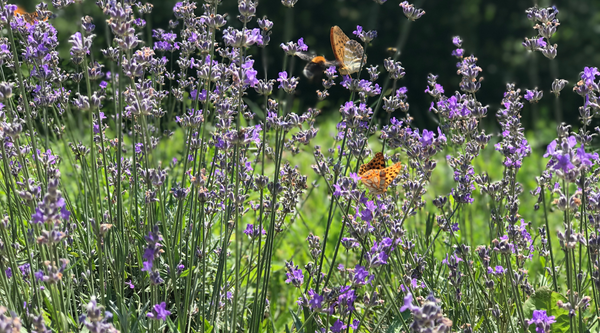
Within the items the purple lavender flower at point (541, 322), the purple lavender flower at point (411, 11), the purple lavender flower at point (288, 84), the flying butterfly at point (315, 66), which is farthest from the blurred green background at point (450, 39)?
the purple lavender flower at point (541, 322)

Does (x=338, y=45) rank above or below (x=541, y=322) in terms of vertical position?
above

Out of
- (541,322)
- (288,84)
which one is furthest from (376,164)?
(541,322)

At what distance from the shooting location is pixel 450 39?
32.9 ft

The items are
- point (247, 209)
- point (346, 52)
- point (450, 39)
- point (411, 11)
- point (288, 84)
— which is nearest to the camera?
point (288, 84)

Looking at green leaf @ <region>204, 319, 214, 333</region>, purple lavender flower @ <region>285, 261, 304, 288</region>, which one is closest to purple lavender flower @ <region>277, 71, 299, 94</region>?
purple lavender flower @ <region>285, 261, 304, 288</region>

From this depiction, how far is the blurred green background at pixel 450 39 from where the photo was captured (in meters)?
9.62

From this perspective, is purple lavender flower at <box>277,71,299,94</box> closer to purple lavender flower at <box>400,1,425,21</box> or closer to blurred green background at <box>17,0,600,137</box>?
purple lavender flower at <box>400,1,425,21</box>

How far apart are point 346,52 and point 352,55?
32 mm

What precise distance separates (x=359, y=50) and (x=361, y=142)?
0.57 metres

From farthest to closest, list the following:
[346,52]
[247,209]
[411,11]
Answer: [346,52] < [247,209] < [411,11]

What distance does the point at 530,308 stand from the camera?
207cm

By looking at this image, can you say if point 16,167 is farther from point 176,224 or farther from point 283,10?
point 283,10

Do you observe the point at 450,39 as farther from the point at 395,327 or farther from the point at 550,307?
the point at 395,327

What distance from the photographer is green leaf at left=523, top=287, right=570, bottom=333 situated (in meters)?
2.05
